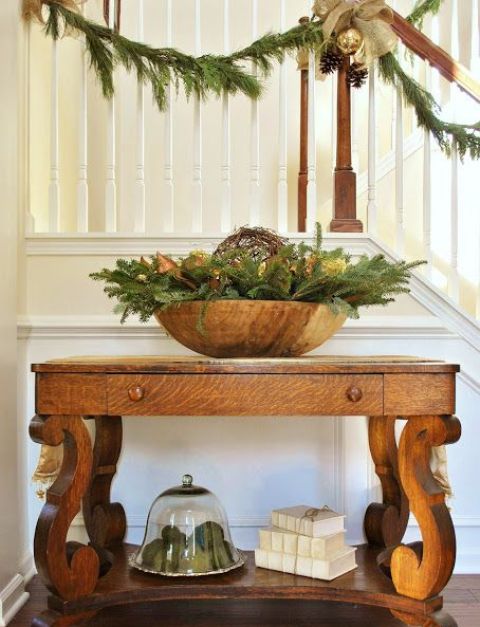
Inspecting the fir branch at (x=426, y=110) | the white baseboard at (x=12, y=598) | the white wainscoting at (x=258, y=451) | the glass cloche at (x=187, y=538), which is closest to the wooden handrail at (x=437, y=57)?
the fir branch at (x=426, y=110)

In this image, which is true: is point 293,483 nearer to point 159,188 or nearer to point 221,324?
point 221,324

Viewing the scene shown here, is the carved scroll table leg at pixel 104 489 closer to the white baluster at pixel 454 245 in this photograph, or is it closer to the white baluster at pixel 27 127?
the white baluster at pixel 27 127

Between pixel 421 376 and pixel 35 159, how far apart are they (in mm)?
1442

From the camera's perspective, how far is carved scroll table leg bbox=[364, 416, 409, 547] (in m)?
1.77

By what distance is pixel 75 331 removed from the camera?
1.98m

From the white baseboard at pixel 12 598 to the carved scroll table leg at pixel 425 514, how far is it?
884 millimetres

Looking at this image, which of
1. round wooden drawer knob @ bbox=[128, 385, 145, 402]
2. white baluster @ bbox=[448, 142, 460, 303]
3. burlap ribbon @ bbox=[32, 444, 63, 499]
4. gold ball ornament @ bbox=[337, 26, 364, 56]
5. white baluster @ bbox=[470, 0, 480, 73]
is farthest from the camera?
white baluster @ bbox=[470, 0, 480, 73]

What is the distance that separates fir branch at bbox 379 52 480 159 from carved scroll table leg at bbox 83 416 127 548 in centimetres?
127

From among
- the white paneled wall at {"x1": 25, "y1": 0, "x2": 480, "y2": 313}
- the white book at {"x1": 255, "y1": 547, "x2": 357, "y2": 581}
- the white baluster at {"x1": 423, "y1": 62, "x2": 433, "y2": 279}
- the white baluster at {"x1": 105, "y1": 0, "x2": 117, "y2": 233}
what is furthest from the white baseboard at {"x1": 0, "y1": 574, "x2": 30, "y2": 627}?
the white baluster at {"x1": 423, "y1": 62, "x2": 433, "y2": 279}

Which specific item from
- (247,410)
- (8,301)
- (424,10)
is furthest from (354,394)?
(424,10)

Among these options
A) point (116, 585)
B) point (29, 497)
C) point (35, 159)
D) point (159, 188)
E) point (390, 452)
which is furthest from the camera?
point (159, 188)

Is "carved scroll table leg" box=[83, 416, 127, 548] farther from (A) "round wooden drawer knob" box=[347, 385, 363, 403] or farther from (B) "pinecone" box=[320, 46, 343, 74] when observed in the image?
(B) "pinecone" box=[320, 46, 343, 74]

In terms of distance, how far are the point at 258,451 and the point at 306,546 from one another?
0.45 m

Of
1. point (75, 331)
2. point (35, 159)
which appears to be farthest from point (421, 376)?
point (35, 159)
